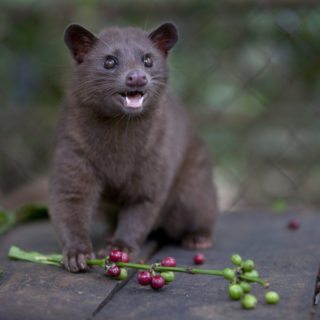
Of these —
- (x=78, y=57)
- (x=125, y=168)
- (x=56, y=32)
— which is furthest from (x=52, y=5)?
(x=125, y=168)

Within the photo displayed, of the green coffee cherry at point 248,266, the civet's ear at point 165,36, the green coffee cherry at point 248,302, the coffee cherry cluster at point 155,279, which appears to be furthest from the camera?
the civet's ear at point 165,36

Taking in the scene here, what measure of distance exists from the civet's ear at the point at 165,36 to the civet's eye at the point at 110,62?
340 millimetres

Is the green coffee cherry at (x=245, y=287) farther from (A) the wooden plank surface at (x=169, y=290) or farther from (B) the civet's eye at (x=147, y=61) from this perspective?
(B) the civet's eye at (x=147, y=61)

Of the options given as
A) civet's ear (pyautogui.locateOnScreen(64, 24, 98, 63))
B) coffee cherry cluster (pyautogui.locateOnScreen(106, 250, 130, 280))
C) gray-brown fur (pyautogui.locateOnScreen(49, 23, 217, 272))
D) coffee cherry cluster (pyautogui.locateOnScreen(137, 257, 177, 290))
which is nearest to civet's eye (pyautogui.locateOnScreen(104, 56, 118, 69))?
gray-brown fur (pyautogui.locateOnScreen(49, 23, 217, 272))

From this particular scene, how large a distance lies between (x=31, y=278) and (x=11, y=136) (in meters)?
2.67

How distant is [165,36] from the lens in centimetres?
318

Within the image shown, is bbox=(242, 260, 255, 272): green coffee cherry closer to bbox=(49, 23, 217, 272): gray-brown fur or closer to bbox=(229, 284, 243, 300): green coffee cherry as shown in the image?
bbox=(229, 284, 243, 300): green coffee cherry

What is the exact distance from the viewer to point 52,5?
177 inches

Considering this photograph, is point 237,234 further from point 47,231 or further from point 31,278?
point 31,278

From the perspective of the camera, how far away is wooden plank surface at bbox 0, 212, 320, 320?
205 centimetres

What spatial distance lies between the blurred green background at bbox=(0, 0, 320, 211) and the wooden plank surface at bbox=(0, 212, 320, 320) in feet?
5.35

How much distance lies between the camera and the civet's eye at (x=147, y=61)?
298 cm

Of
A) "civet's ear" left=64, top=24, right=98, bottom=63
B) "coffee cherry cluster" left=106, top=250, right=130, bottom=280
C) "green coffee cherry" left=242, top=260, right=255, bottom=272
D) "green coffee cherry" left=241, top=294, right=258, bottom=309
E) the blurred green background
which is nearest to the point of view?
"green coffee cherry" left=241, top=294, right=258, bottom=309

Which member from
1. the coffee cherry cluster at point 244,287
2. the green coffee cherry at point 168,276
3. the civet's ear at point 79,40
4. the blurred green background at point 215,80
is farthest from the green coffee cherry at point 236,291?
the blurred green background at point 215,80
